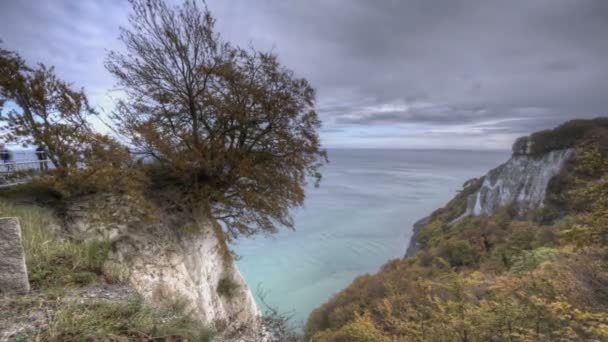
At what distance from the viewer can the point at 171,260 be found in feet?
19.6

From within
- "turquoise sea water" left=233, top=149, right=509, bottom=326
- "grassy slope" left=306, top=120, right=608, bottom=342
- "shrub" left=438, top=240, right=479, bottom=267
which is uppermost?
"grassy slope" left=306, top=120, right=608, bottom=342

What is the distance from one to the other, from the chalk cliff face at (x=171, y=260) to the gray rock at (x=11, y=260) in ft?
3.59

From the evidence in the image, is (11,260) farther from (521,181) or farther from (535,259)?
(521,181)

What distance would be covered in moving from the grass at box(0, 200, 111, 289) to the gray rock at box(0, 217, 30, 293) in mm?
220

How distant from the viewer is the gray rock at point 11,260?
2770 millimetres

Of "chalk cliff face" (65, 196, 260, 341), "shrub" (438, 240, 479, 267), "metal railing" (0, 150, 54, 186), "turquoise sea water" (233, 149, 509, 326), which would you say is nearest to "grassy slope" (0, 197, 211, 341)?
"chalk cliff face" (65, 196, 260, 341)

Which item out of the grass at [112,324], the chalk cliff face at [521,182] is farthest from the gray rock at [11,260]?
the chalk cliff face at [521,182]

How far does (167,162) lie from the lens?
6.33 m

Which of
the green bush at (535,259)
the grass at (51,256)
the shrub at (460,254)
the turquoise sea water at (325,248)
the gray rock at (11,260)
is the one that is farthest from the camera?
the turquoise sea water at (325,248)

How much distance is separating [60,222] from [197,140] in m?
3.44

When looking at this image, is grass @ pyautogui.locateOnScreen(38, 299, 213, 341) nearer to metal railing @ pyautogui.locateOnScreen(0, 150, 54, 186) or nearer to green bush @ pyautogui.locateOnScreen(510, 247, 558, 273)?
metal railing @ pyautogui.locateOnScreen(0, 150, 54, 186)

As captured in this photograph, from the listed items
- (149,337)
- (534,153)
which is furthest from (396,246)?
(149,337)

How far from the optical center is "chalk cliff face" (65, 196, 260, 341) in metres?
5.08

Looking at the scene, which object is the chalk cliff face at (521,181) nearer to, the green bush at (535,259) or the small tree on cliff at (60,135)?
the green bush at (535,259)
